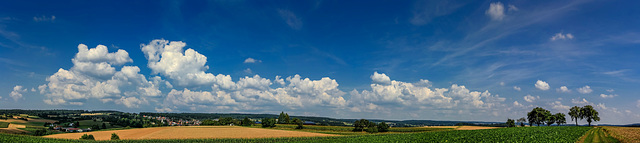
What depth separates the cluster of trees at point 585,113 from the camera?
12777 cm

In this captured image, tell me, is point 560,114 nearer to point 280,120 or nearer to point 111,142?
point 280,120

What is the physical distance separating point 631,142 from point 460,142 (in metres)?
23.8

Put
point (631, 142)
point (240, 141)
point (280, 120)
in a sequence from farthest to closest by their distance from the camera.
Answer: point (280, 120), point (240, 141), point (631, 142)

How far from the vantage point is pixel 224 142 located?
2662 inches

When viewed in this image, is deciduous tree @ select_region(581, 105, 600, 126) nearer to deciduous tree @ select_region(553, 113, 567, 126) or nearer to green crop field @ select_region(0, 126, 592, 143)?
deciduous tree @ select_region(553, 113, 567, 126)

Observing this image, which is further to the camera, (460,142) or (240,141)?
(240,141)

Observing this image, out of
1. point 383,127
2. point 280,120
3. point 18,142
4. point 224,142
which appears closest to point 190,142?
point 224,142

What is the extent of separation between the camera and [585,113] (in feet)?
432

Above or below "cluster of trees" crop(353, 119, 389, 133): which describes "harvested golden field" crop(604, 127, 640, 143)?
above

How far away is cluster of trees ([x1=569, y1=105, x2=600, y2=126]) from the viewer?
127769 mm

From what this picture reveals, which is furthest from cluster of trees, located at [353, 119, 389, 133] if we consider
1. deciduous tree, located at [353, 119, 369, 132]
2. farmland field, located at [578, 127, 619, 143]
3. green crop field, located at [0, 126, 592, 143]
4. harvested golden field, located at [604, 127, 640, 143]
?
harvested golden field, located at [604, 127, 640, 143]

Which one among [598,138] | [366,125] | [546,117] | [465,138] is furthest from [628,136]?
[546,117]

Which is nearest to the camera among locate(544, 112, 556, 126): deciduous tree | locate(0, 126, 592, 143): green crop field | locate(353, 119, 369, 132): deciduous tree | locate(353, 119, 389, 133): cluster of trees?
locate(0, 126, 592, 143): green crop field

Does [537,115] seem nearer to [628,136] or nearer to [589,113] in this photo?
[589,113]
